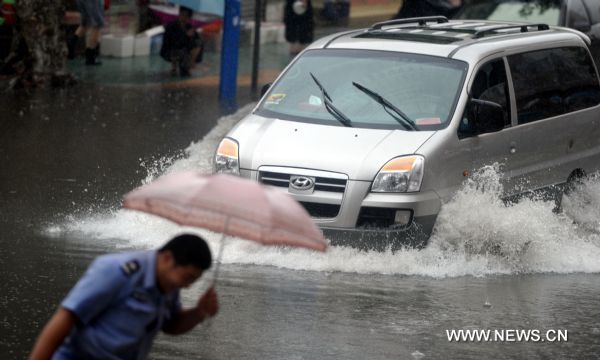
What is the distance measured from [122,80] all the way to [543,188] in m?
11.0

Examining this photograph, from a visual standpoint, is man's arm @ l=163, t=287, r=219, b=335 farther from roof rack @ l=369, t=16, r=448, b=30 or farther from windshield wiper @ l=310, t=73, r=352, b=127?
roof rack @ l=369, t=16, r=448, b=30

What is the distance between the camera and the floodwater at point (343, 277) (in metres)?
6.97

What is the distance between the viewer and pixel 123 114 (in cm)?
1659

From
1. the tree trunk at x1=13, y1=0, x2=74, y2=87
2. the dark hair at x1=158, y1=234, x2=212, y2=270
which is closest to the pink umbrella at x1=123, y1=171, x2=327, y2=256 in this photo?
the dark hair at x1=158, y1=234, x2=212, y2=270

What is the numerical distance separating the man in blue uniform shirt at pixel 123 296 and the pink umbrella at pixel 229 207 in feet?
0.61

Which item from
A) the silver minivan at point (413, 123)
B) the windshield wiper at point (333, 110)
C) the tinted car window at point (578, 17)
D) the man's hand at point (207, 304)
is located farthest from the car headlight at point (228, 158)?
the tinted car window at point (578, 17)

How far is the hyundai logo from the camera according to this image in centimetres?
888

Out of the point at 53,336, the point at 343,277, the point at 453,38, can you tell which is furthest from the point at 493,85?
the point at 53,336

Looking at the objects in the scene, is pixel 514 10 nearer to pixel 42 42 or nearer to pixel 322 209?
pixel 42 42

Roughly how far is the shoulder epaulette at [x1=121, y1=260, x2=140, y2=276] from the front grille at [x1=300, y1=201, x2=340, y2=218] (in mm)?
4632

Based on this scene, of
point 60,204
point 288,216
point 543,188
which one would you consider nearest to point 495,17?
point 543,188

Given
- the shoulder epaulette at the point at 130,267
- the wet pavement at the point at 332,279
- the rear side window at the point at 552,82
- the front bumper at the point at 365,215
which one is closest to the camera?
the shoulder epaulette at the point at 130,267

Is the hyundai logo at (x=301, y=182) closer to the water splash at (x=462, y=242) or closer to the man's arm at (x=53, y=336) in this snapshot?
the water splash at (x=462, y=242)

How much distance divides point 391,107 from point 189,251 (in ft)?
17.9
